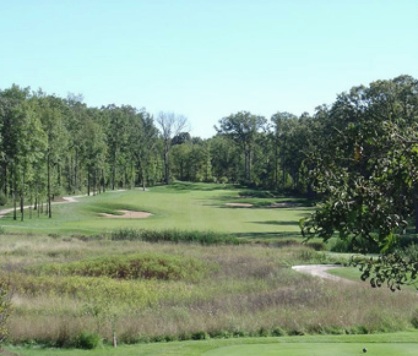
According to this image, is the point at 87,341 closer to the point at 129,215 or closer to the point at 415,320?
the point at 415,320

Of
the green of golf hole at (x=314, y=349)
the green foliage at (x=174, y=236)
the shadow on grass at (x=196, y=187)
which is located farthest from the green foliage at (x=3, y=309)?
the shadow on grass at (x=196, y=187)

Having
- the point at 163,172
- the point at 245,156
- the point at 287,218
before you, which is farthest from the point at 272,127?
the point at 287,218

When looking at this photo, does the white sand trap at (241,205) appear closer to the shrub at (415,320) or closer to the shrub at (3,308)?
the shrub at (415,320)

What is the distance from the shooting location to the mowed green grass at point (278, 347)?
12008mm

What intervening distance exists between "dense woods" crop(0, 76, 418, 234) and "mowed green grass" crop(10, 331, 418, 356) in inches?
164

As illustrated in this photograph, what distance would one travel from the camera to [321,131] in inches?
3091

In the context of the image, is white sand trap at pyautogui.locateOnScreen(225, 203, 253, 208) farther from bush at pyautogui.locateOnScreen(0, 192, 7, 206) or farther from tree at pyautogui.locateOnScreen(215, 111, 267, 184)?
tree at pyautogui.locateOnScreen(215, 111, 267, 184)

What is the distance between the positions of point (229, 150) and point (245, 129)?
23.8 feet

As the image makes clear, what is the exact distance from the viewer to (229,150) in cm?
13438

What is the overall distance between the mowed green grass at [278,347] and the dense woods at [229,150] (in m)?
4.17

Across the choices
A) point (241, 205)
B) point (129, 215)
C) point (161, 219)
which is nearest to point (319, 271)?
point (161, 219)

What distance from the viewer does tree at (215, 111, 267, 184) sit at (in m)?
128

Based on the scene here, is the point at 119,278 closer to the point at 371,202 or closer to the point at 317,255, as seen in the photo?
the point at 317,255

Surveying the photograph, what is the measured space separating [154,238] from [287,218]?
2419 centimetres
